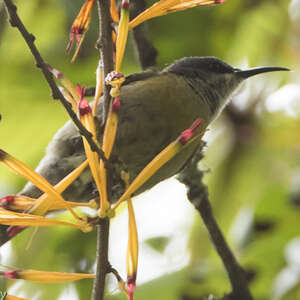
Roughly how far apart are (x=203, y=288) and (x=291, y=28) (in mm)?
2421

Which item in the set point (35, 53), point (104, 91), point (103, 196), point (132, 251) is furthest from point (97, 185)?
point (35, 53)

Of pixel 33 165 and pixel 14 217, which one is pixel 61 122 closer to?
pixel 33 165

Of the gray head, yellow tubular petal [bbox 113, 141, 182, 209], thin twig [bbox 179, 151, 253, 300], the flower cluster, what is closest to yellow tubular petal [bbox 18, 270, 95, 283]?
the flower cluster

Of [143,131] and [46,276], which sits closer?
[46,276]

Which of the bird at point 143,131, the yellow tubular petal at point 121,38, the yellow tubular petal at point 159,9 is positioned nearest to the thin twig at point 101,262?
the yellow tubular petal at point 121,38

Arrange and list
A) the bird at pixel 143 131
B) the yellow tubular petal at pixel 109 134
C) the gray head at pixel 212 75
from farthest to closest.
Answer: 1. the gray head at pixel 212 75
2. the bird at pixel 143 131
3. the yellow tubular petal at pixel 109 134

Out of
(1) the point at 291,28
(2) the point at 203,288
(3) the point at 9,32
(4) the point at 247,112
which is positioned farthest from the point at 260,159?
(3) the point at 9,32

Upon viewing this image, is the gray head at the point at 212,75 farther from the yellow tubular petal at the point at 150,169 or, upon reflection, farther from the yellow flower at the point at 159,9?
the yellow tubular petal at the point at 150,169

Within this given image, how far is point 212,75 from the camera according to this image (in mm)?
4590

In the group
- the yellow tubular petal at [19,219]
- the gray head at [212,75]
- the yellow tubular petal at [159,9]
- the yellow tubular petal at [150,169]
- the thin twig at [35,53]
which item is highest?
the gray head at [212,75]

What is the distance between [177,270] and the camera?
4.81 meters

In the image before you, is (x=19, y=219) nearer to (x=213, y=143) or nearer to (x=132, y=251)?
(x=132, y=251)

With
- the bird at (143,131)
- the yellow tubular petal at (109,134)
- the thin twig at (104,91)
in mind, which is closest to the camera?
the thin twig at (104,91)

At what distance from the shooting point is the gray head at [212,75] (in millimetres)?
4473
